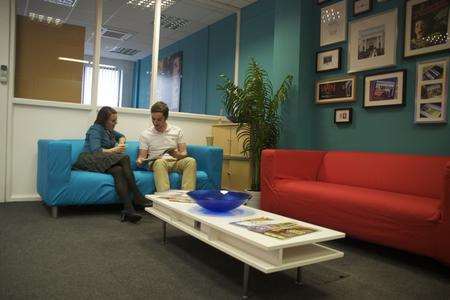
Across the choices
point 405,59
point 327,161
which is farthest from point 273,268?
point 405,59

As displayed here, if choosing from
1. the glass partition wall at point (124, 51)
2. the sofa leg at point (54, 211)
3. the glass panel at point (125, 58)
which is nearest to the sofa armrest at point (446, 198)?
the sofa leg at point (54, 211)

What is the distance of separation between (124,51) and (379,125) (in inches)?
233

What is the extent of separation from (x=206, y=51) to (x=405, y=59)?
3.53 meters

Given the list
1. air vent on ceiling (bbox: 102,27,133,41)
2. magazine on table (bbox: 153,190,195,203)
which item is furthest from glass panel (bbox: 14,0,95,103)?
air vent on ceiling (bbox: 102,27,133,41)

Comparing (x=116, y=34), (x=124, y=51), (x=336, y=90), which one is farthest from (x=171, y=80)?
(x=336, y=90)

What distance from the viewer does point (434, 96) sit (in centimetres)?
295

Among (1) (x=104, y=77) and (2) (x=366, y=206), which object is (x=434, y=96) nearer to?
(2) (x=366, y=206)

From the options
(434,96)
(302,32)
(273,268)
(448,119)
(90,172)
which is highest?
(302,32)

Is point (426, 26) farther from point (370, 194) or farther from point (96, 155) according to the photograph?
point (96, 155)

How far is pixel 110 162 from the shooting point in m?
3.23

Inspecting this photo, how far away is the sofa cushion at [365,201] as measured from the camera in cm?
212

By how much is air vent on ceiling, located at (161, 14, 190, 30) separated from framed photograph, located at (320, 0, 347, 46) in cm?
265

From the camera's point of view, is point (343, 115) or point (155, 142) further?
point (343, 115)

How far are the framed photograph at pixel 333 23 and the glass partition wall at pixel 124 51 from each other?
1754 millimetres
